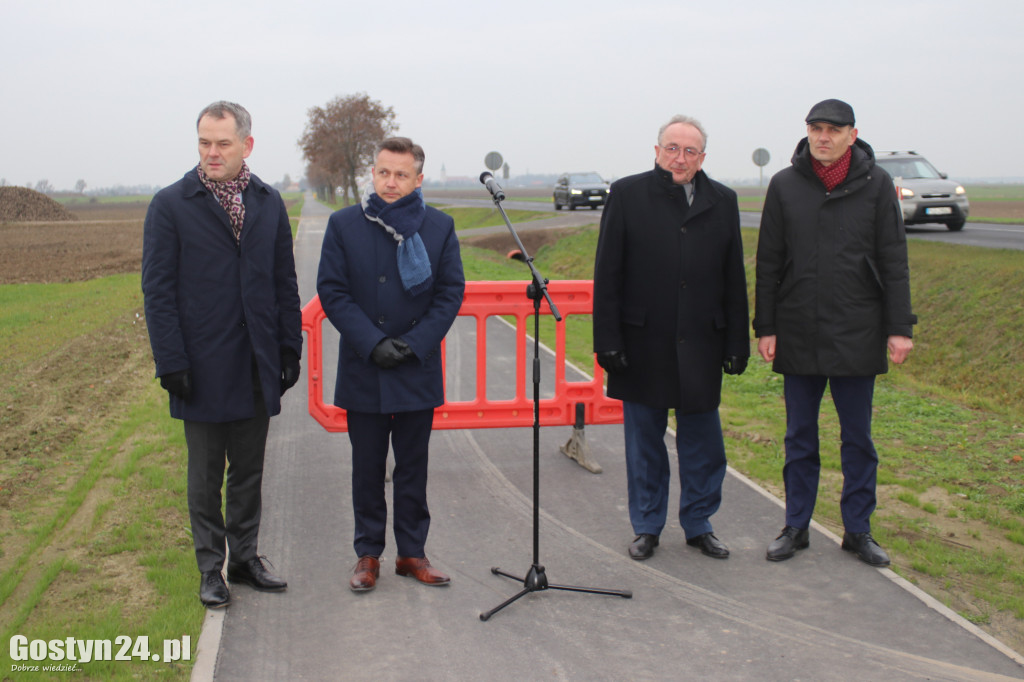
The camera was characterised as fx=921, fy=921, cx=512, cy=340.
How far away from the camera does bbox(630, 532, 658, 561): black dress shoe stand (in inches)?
197

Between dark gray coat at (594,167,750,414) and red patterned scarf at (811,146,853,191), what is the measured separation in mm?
499

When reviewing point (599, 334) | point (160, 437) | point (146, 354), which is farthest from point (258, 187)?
point (146, 354)

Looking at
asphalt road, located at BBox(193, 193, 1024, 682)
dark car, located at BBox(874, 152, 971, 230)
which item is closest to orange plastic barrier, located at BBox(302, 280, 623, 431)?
asphalt road, located at BBox(193, 193, 1024, 682)

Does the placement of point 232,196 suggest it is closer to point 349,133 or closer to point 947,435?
point 947,435

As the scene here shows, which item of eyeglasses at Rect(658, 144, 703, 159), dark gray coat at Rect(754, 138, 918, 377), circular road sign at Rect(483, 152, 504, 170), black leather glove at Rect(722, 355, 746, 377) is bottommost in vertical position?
black leather glove at Rect(722, 355, 746, 377)

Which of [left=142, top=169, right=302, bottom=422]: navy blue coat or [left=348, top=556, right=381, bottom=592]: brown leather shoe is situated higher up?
[left=142, top=169, right=302, bottom=422]: navy blue coat

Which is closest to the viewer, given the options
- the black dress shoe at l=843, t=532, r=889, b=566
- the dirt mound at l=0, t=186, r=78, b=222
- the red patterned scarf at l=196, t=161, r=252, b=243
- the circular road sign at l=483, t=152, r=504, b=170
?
the red patterned scarf at l=196, t=161, r=252, b=243

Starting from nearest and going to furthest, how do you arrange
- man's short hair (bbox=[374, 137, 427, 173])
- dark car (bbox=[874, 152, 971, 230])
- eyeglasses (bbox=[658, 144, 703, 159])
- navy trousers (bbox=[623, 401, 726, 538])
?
man's short hair (bbox=[374, 137, 427, 173]), eyeglasses (bbox=[658, 144, 703, 159]), navy trousers (bbox=[623, 401, 726, 538]), dark car (bbox=[874, 152, 971, 230])

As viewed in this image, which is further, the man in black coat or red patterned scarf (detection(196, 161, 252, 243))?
the man in black coat

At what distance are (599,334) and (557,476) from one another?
1.95 m

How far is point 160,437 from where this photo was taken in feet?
24.2

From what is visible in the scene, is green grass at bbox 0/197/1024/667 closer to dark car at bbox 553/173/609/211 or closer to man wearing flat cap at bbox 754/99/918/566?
man wearing flat cap at bbox 754/99/918/566

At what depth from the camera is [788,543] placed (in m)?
5.05

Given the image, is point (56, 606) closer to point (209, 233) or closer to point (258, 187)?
point (209, 233)
